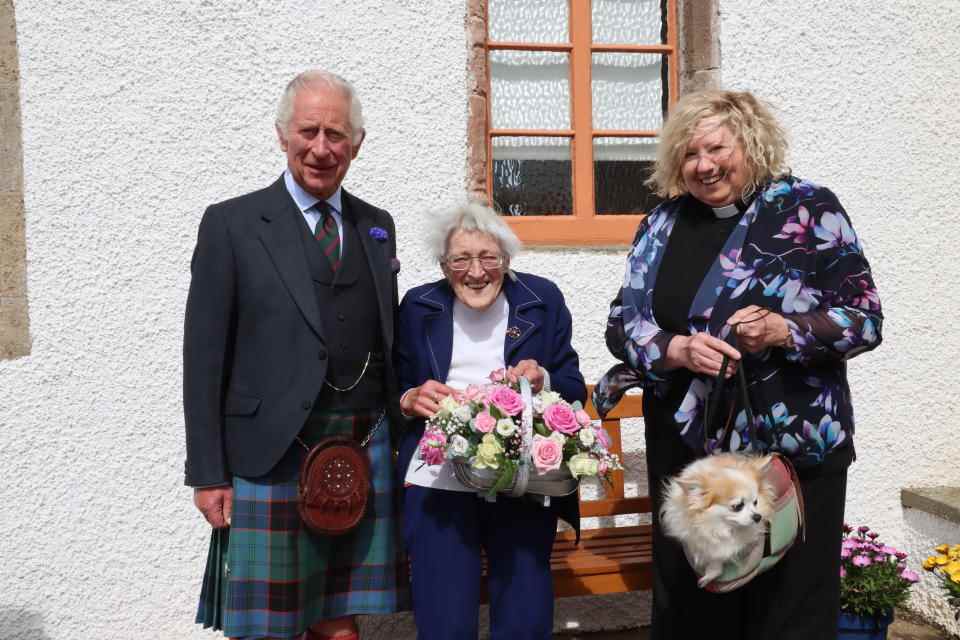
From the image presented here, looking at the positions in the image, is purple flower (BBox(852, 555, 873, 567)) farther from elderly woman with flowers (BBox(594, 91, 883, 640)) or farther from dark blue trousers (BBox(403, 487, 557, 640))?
dark blue trousers (BBox(403, 487, 557, 640))

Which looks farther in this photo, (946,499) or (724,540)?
(946,499)

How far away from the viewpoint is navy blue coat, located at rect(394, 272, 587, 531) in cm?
266

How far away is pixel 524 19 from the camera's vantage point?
4.29 m

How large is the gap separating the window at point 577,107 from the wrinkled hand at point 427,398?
179 cm

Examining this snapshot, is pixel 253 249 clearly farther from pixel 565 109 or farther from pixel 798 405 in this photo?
pixel 565 109

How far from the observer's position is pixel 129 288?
3.74m

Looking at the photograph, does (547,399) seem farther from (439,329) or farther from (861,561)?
(861,561)

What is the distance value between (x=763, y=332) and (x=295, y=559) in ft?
5.03

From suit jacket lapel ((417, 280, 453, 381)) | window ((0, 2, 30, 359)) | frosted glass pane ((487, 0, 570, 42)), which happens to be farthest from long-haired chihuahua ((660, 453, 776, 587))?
window ((0, 2, 30, 359))

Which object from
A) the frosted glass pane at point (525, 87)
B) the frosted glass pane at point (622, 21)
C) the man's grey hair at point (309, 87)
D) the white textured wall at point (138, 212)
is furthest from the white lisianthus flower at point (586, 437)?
the frosted glass pane at point (622, 21)

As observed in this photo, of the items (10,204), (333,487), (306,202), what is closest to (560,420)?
(333,487)

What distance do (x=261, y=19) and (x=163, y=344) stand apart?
5.21 feet

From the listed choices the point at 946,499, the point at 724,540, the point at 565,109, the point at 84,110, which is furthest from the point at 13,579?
the point at 946,499

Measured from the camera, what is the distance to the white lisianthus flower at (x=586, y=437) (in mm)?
2326
